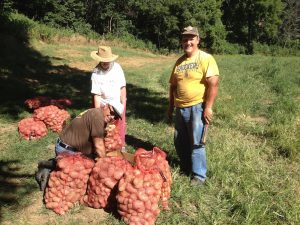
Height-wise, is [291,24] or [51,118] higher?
[291,24]

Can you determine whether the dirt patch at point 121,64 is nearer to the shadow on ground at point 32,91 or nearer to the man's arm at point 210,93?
the shadow on ground at point 32,91

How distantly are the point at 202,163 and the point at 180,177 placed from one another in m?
0.37

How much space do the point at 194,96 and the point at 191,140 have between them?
1.93 feet

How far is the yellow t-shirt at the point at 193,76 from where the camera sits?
14.4 ft

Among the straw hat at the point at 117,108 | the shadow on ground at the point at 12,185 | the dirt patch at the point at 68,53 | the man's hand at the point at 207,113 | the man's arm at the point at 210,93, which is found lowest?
the dirt patch at the point at 68,53

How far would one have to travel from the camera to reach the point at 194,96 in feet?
15.1

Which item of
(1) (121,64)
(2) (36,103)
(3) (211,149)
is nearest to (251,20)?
(1) (121,64)

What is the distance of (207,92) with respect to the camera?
4.50 m

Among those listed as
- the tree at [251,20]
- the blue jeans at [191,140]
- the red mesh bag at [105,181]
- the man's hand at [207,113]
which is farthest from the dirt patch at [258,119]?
the tree at [251,20]

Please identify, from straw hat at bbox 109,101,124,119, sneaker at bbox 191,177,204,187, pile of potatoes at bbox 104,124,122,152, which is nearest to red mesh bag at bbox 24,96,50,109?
pile of potatoes at bbox 104,124,122,152

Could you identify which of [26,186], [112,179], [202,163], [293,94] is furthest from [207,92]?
[293,94]

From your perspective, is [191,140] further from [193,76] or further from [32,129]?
[32,129]

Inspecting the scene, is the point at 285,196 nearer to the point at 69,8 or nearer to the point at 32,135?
the point at 32,135

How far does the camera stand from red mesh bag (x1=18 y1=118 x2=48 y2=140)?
6527 mm
